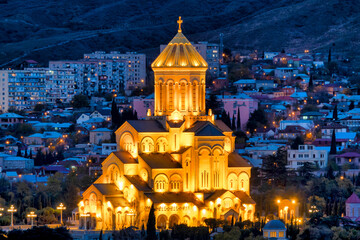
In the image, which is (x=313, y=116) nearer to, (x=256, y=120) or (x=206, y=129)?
(x=256, y=120)

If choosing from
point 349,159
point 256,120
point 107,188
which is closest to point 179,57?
point 107,188

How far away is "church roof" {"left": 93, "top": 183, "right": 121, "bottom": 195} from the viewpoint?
79.5 m

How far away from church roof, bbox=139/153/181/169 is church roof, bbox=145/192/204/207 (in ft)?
5.31

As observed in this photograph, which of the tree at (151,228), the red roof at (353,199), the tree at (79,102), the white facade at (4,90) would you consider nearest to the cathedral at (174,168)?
the tree at (151,228)

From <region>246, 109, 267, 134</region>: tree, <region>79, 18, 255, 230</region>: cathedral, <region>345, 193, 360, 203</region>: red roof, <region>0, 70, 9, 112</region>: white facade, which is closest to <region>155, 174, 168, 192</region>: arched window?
<region>79, 18, 255, 230</region>: cathedral

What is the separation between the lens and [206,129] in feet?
266

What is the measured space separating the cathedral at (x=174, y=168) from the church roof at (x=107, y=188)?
2cm

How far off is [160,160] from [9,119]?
6274cm

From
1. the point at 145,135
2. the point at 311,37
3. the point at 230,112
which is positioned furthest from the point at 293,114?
the point at 311,37

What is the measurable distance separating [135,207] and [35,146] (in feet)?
148

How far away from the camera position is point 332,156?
105m

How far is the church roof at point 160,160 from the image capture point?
262 ft

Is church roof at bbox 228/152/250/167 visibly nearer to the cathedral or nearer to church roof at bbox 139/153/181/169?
the cathedral

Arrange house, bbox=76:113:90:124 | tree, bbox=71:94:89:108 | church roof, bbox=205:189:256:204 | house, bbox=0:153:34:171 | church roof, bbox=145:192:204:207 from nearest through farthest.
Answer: church roof, bbox=145:192:204:207 < church roof, bbox=205:189:256:204 < house, bbox=0:153:34:171 < house, bbox=76:113:90:124 < tree, bbox=71:94:89:108
